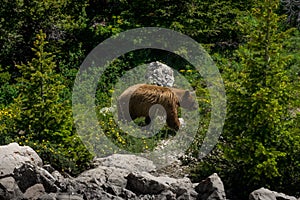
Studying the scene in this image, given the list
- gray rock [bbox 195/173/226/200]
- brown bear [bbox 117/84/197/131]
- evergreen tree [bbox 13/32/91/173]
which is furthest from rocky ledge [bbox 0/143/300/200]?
brown bear [bbox 117/84/197/131]

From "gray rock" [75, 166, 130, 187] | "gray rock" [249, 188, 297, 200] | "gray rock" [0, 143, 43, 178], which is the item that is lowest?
"gray rock" [249, 188, 297, 200]

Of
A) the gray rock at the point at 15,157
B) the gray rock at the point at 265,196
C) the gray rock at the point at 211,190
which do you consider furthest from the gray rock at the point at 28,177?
the gray rock at the point at 265,196

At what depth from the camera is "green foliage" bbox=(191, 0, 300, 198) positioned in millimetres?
9094

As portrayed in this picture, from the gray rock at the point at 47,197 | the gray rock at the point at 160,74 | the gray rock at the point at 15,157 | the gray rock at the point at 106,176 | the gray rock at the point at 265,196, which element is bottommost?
the gray rock at the point at 265,196

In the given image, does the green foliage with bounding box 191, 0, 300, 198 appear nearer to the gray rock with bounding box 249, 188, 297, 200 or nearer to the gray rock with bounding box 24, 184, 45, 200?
the gray rock with bounding box 249, 188, 297, 200

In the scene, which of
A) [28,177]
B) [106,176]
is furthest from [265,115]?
[28,177]

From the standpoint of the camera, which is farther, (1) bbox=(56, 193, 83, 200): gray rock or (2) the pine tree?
(2) the pine tree

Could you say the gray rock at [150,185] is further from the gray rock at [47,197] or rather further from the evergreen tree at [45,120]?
the evergreen tree at [45,120]

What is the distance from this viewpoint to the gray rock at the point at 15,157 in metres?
8.41

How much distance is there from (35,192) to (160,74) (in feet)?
22.1

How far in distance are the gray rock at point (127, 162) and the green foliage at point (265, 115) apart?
4.70 ft

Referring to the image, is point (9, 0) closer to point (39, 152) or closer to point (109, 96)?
point (109, 96)

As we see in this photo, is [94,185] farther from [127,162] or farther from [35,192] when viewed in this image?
[127,162]

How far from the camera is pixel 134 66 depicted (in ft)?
50.2
